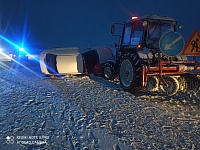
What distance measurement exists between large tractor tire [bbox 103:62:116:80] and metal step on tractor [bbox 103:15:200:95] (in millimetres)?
1307

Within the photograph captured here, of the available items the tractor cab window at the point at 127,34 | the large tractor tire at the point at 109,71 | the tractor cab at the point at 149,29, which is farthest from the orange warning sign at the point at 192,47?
the large tractor tire at the point at 109,71

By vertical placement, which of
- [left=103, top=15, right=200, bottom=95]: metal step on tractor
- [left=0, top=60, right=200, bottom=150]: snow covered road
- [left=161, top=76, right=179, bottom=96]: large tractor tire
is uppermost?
[left=103, top=15, right=200, bottom=95]: metal step on tractor

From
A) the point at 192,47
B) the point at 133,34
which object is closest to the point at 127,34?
the point at 133,34

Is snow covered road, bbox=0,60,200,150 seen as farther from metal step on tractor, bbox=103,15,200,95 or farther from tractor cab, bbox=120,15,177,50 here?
tractor cab, bbox=120,15,177,50

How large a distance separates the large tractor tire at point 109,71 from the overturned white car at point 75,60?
426 millimetres

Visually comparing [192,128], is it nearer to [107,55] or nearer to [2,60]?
[107,55]

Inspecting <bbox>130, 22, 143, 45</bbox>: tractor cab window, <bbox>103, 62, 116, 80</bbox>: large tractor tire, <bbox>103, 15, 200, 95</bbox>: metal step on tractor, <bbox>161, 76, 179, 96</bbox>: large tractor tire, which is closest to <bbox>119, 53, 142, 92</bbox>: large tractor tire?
<bbox>103, 15, 200, 95</bbox>: metal step on tractor

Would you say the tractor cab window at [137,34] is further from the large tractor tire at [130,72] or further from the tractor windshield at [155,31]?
the large tractor tire at [130,72]

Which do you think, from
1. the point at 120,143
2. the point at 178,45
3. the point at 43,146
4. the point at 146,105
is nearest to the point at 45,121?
the point at 43,146

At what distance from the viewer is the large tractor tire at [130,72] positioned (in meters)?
5.96

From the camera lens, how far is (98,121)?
3.75m

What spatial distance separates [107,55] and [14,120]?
6642 mm

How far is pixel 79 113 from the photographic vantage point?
164 inches

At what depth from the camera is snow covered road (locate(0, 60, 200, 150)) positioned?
2.91 metres
